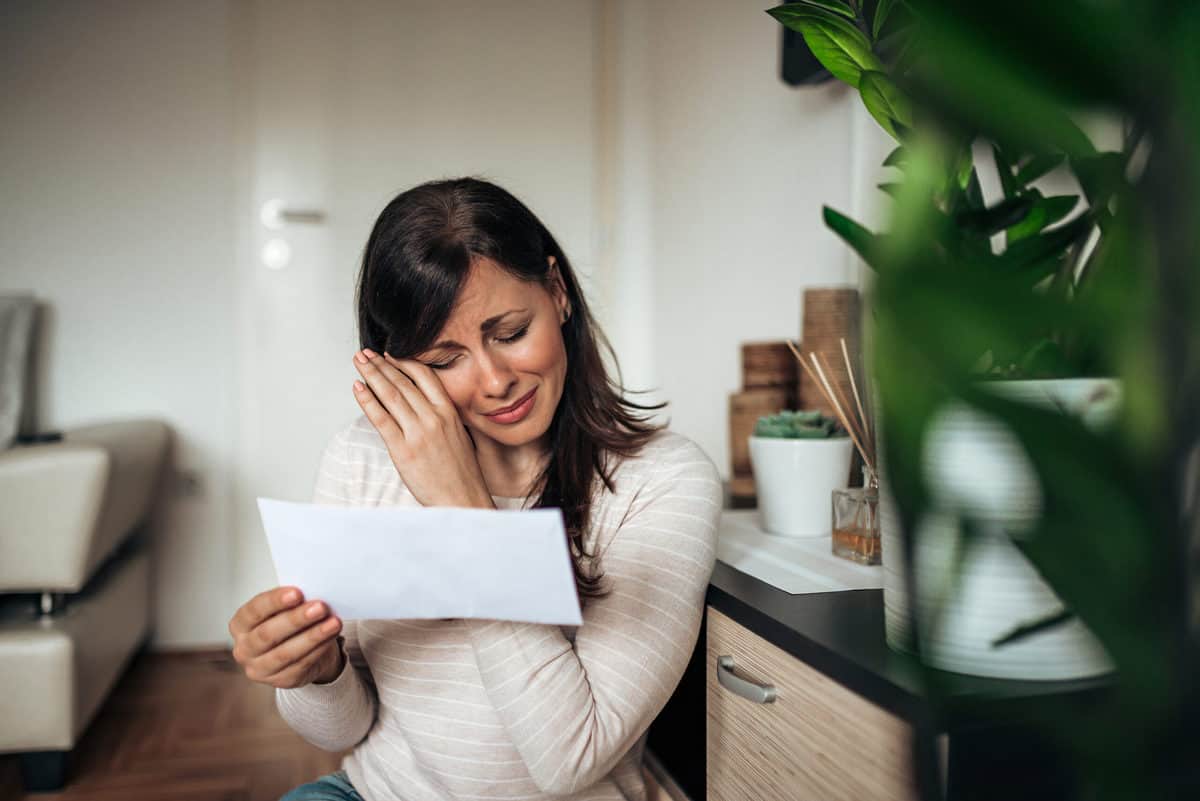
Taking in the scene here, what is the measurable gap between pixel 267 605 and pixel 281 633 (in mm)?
26

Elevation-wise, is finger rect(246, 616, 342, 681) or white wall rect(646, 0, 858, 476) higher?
white wall rect(646, 0, 858, 476)

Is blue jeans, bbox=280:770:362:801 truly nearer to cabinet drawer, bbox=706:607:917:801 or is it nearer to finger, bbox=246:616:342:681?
finger, bbox=246:616:342:681

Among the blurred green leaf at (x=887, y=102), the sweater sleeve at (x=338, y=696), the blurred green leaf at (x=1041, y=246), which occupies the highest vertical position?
the blurred green leaf at (x=887, y=102)

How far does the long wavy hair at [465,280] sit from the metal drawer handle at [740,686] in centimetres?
13

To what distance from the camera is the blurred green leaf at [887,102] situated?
657 mm

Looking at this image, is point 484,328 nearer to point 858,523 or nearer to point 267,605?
point 267,605

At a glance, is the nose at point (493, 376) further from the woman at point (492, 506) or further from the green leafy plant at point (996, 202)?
the green leafy plant at point (996, 202)

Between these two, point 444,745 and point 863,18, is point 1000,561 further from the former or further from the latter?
point 444,745

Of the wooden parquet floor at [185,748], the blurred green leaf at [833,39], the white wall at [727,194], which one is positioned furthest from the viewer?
the white wall at [727,194]

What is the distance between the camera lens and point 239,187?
273 centimetres

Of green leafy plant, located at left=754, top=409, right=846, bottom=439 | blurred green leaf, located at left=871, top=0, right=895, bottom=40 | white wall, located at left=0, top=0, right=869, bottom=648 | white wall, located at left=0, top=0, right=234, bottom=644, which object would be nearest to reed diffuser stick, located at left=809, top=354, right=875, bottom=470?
green leafy plant, located at left=754, top=409, right=846, bottom=439

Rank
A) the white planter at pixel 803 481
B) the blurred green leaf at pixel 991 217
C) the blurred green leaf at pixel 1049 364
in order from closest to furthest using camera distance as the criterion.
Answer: the blurred green leaf at pixel 991 217, the blurred green leaf at pixel 1049 364, the white planter at pixel 803 481

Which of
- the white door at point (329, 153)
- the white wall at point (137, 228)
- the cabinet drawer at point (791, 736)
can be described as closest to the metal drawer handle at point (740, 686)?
the cabinet drawer at point (791, 736)

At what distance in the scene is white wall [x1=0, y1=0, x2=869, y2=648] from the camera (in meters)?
2.63
